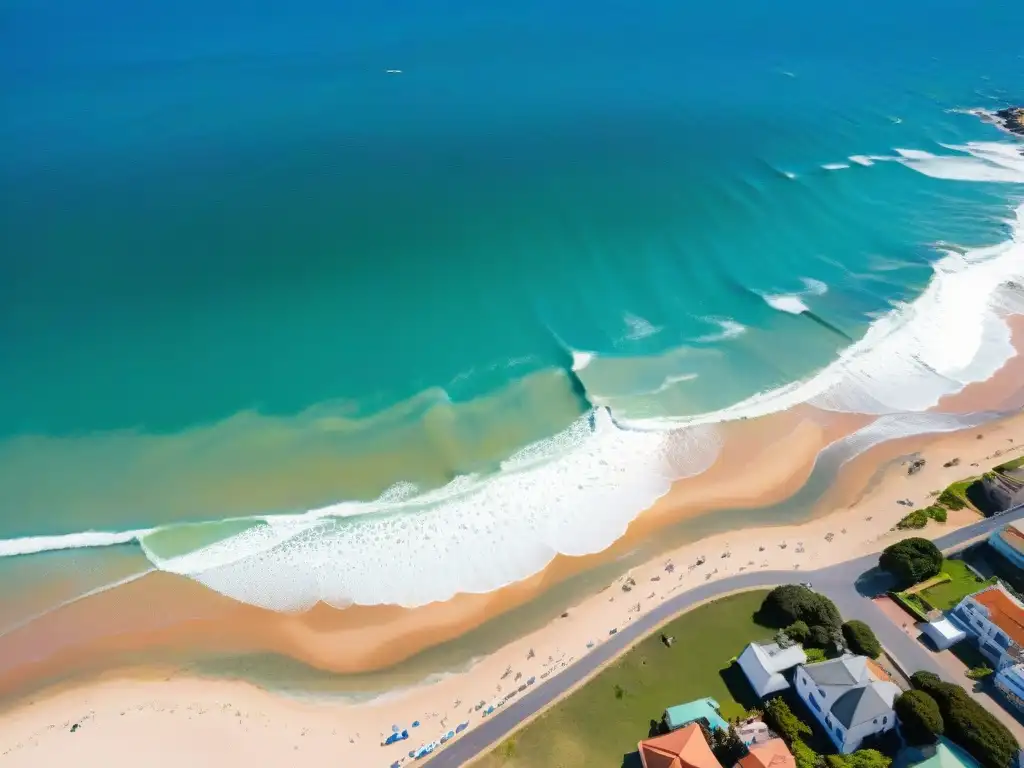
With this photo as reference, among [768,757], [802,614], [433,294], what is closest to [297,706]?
[768,757]

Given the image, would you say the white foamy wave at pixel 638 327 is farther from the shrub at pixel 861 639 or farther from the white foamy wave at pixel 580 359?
the shrub at pixel 861 639

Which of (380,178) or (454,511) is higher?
(380,178)

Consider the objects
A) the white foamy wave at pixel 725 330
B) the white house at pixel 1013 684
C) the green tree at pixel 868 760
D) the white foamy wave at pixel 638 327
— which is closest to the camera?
the green tree at pixel 868 760

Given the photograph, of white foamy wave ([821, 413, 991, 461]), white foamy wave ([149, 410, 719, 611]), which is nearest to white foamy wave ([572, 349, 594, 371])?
white foamy wave ([149, 410, 719, 611])

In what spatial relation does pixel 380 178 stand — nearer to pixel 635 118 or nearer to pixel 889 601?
pixel 635 118

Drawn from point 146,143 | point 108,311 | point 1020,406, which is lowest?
point 1020,406

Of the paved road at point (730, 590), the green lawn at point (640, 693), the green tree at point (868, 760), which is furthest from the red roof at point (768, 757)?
the paved road at point (730, 590)

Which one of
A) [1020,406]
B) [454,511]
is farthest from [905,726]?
[1020,406]
